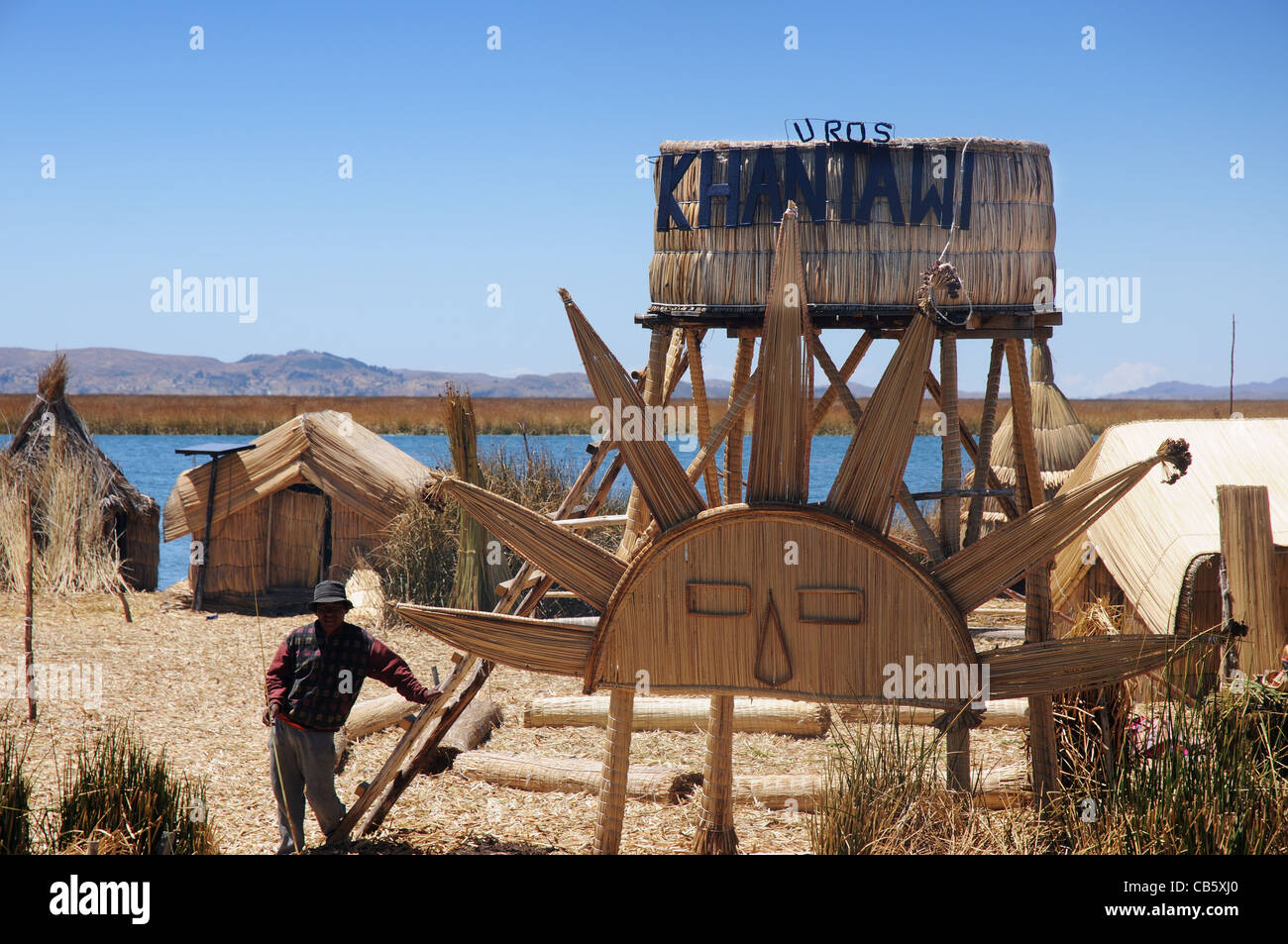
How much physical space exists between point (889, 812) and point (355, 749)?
4.56 m

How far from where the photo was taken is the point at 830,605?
4418 mm

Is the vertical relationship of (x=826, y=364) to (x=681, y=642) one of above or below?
above

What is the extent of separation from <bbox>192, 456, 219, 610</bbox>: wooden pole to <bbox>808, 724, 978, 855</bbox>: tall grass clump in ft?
33.4

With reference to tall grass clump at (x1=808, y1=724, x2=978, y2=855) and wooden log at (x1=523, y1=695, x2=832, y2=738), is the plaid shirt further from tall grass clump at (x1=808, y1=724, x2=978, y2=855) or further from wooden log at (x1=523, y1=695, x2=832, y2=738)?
wooden log at (x1=523, y1=695, x2=832, y2=738)

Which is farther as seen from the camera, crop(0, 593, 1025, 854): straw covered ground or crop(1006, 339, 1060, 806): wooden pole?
crop(0, 593, 1025, 854): straw covered ground

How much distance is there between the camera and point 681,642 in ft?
14.8

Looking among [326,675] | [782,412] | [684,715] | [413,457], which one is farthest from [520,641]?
[413,457]

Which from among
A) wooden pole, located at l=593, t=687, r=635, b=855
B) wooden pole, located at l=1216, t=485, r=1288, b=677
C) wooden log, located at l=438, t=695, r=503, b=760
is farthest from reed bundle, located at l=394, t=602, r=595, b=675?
wooden pole, located at l=1216, t=485, r=1288, b=677

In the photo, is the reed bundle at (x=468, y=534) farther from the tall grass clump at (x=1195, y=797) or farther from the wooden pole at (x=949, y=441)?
the tall grass clump at (x=1195, y=797)

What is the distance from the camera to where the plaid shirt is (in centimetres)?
532
